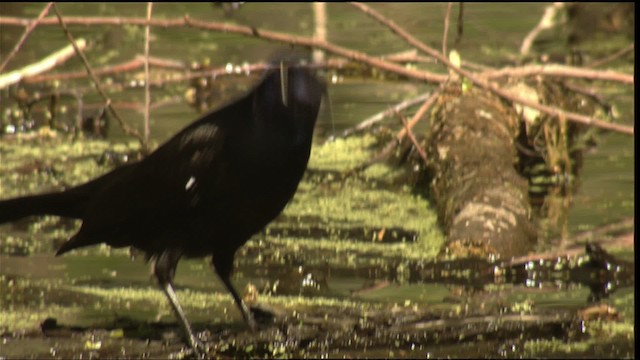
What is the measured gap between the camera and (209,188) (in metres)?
4.30

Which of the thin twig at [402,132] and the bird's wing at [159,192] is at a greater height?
the thin twig at [402,132]

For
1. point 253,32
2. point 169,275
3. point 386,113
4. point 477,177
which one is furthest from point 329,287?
point 386,113

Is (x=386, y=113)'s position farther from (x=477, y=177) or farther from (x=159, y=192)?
(x=159, y=192)

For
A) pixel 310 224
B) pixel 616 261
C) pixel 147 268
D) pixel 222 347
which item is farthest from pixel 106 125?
pixel 222 347

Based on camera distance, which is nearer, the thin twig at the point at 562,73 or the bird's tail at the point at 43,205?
the bird's tail at the point at 43,205

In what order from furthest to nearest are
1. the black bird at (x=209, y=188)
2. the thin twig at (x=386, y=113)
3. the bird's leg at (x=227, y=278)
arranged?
the thin twig at (x=386, y=113) → the bird's leg at (x=227, y=278) → the black bird at (x=209, y=188)

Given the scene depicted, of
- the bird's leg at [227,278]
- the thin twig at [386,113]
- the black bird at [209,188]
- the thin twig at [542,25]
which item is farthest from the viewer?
the thin twig at [542,25]

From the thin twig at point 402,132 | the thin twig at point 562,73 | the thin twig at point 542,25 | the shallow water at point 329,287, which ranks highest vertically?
the thin twig at point 542,25

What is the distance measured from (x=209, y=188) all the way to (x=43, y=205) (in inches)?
28.0

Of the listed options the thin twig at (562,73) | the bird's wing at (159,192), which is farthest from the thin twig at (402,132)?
the bird's wing at (159,192)

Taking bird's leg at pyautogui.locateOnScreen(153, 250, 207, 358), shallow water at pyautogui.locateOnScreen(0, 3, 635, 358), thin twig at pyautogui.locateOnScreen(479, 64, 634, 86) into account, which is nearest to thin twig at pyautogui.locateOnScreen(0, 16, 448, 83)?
thin twig at pyautogui.locateOnScreen(479, 64, 634, 86)

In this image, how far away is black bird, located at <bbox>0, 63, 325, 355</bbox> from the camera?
163 inches

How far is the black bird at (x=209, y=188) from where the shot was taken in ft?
13.6

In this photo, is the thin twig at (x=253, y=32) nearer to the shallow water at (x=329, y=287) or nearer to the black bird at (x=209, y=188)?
the shallow water at (x=329, y=287)
